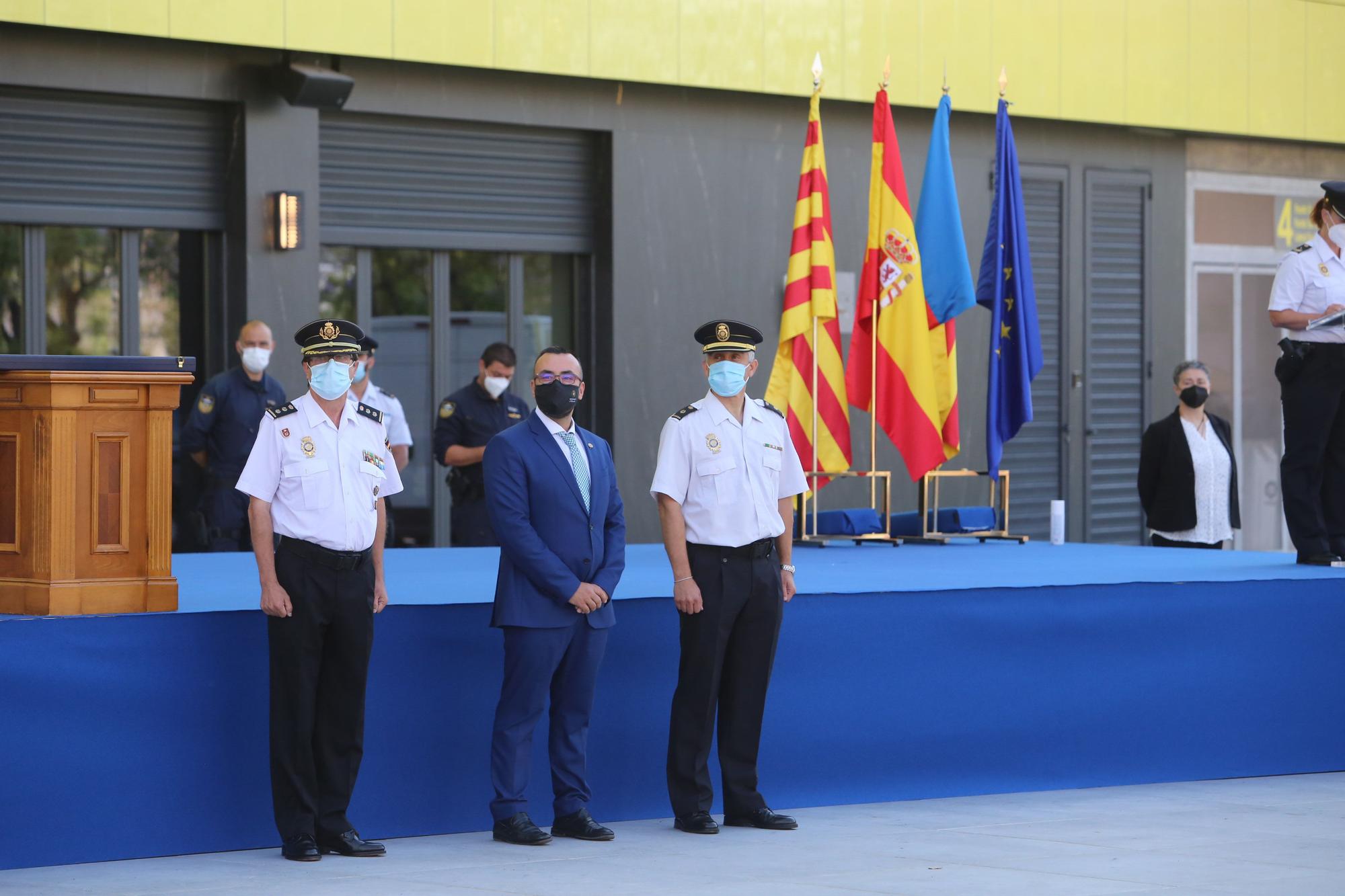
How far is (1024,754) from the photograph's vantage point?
23.8ft

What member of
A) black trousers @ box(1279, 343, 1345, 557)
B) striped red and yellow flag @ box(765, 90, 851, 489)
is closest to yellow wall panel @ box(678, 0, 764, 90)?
striped red and yellow flag @ box(765, 90, 851, 489)

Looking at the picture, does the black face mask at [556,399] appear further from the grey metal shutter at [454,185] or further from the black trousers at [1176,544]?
the grey metal shutter at [454,185]

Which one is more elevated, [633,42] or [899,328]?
[633,42]

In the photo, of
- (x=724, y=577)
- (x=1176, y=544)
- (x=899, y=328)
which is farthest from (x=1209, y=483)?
(x=724, y=577)

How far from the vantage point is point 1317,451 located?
7.89 meters

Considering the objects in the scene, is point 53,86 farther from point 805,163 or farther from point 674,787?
point 674,787

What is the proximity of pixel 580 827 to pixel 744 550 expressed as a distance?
1083mm

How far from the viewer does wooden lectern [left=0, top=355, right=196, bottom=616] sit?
5.70m

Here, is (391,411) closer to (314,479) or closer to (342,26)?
(342,26)

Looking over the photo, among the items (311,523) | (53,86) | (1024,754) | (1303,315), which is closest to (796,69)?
(53,86)

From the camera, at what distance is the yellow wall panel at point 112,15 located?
10.3 metres

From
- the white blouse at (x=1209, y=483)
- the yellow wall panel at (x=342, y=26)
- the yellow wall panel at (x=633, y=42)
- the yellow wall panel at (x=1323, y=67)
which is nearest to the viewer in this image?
the white blouse at (x=1209, y=483)

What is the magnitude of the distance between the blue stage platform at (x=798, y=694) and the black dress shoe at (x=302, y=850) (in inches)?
10.9

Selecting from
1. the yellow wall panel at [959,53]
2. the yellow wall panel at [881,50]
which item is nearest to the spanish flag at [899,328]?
the yellow wall panel at [881,50]
